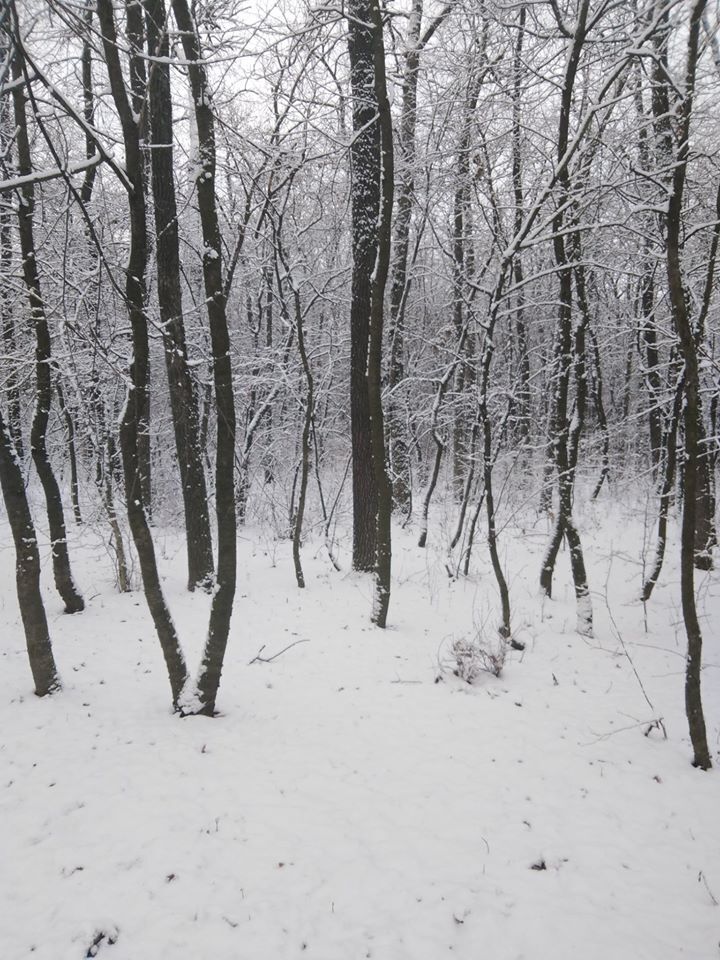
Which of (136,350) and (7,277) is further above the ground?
(7,277)

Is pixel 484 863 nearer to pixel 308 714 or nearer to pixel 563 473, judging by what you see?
pixel 308 714

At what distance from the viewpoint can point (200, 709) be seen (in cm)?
433

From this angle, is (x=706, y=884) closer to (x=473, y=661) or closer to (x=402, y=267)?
(x=473, y=661)

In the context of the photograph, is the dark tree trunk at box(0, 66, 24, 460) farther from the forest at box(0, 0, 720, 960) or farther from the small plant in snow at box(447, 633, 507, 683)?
the small plant in snow at box(447, 633, 507, 683)

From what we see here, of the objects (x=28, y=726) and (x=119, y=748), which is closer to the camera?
(x=119, y=748)

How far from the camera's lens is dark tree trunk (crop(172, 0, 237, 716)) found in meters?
3.92

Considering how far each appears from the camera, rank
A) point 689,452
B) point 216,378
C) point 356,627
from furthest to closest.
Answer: point 356,627 → point 216,378 → point 689,452

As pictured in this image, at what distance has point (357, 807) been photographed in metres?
3.42

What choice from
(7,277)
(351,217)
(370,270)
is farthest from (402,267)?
(7,277)

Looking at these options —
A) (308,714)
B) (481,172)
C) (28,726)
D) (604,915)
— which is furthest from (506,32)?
(28,726)

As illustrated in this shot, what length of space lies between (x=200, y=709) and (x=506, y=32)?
7.83 m

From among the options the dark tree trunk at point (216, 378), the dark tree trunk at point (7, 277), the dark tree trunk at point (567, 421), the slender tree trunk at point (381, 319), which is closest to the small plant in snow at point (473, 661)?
the slender tree trunk at point (381, 319)

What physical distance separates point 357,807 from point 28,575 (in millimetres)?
3346

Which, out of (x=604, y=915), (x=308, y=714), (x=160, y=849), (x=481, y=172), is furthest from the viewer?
(x=481, y=172)
